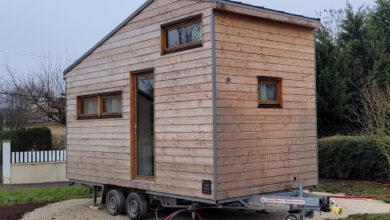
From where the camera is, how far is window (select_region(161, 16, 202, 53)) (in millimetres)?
6359

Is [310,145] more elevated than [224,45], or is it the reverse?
[224,45]

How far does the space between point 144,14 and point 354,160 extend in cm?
727

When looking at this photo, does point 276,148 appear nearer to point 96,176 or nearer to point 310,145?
point 310,145

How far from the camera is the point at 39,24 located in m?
27.6

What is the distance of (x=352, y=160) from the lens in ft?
37.3

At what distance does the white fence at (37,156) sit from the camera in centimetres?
1346

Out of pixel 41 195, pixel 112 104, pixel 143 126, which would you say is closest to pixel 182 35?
pixel 143 126

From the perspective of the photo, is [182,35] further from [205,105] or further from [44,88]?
[44,88]

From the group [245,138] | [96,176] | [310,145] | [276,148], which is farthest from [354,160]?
[96,176]

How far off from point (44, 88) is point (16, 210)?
32.7 feet

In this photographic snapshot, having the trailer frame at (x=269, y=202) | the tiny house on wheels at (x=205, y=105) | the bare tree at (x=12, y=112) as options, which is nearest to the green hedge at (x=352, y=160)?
the tiny house on wheels at (x=205, y=105)

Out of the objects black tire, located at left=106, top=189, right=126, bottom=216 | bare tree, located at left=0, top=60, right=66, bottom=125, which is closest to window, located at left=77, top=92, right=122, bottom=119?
black tire, located at left=106, top=189, right=126, bottom=216

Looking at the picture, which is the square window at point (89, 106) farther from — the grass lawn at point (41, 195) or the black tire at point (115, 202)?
the grass lawn at point (41, 195)

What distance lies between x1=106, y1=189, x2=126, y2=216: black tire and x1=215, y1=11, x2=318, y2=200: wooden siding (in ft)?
9.00
